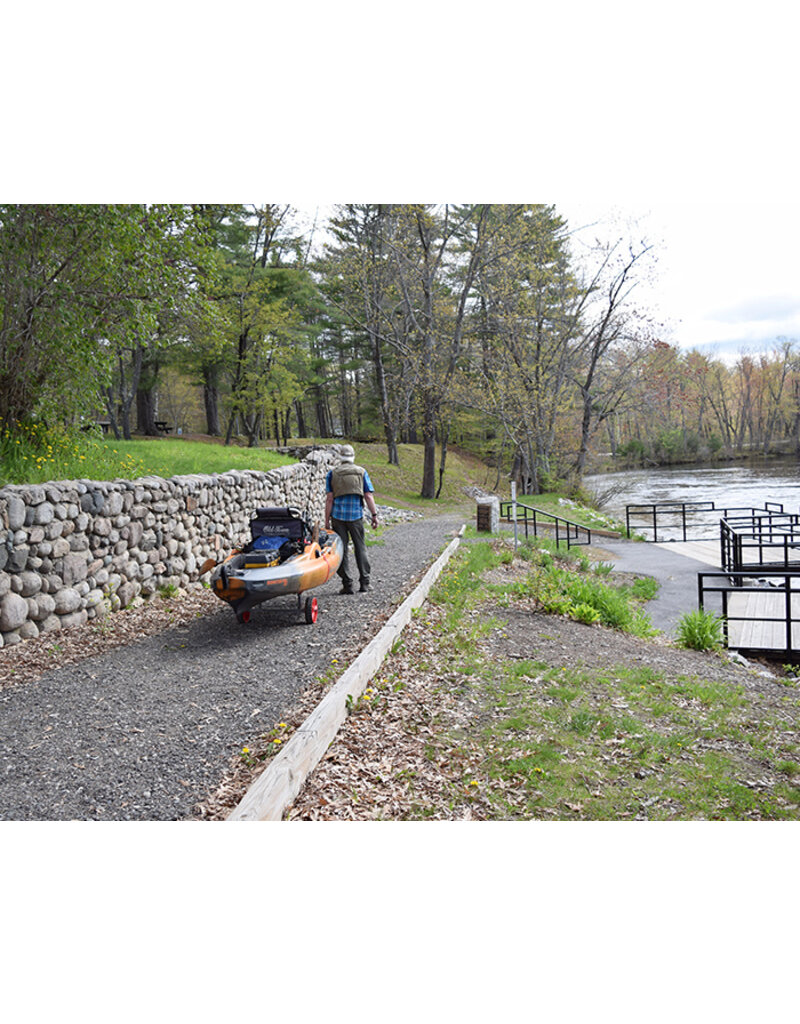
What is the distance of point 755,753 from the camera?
152 inches

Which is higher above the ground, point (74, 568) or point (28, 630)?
point (74, 568)

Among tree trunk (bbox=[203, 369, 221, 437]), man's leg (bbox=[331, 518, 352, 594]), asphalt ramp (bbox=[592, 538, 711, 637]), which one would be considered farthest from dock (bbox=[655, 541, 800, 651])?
tree trunk (bbox=[203, 369, 221, 437])

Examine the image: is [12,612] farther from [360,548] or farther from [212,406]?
[212,406]

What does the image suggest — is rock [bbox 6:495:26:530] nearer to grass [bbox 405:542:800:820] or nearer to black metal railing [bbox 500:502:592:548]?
grass [bbox 405:542:800:820]

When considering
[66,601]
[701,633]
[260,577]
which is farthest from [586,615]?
[66,601]

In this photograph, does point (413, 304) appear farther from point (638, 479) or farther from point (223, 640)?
point (223, 640)

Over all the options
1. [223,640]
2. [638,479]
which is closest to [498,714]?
[223,640]

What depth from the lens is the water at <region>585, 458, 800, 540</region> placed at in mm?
20766

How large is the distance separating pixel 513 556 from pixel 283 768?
8.38m

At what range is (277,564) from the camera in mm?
5578

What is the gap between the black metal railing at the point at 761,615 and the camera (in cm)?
676

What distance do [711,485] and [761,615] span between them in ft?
61.5

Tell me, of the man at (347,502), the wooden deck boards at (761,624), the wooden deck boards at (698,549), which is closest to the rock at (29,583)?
the man at (347,502)

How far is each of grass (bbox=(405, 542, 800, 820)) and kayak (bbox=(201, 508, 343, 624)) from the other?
46.9 inches
